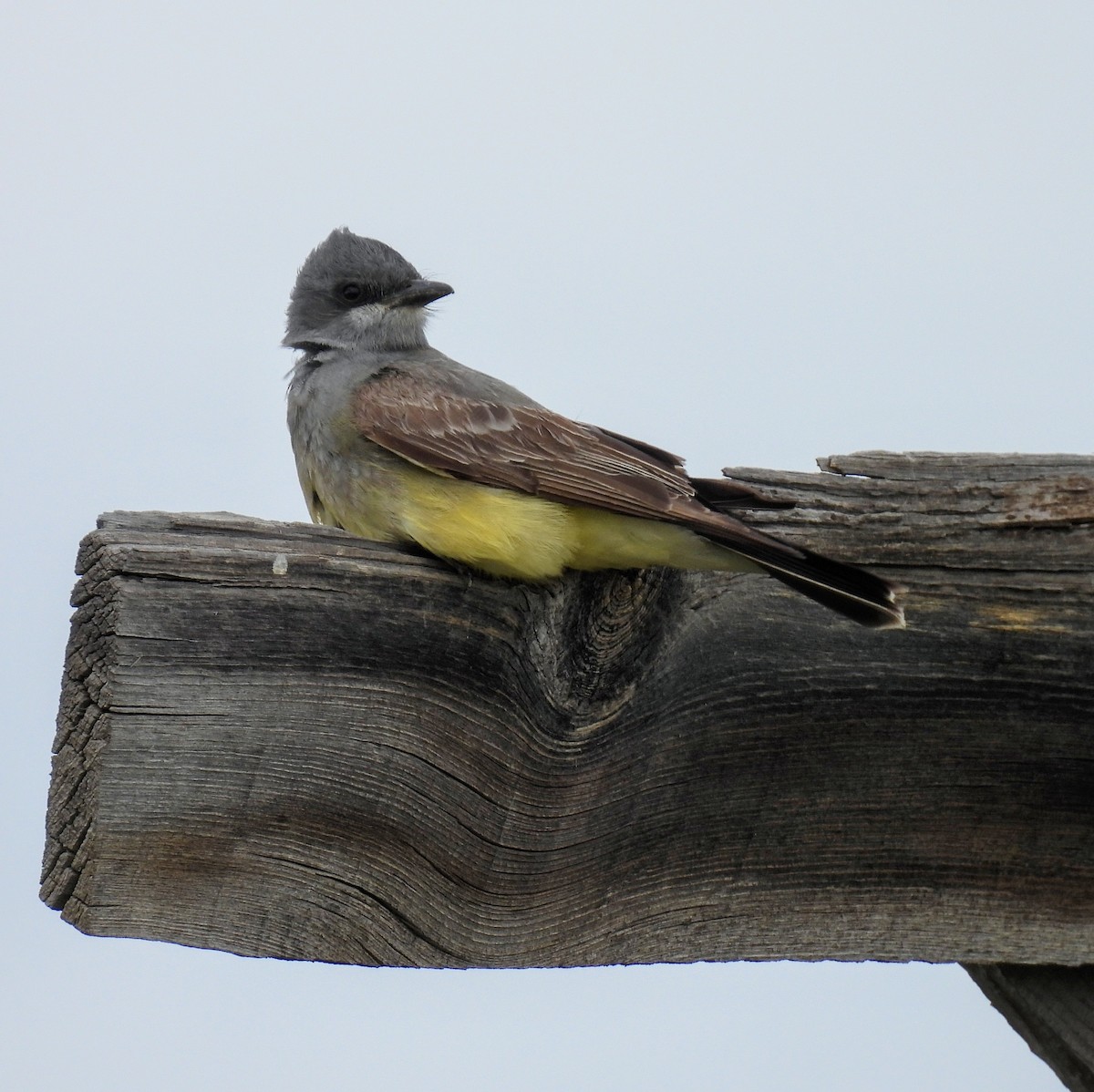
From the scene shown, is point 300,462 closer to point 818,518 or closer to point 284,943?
point 818,518

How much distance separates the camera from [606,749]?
2.53 metres

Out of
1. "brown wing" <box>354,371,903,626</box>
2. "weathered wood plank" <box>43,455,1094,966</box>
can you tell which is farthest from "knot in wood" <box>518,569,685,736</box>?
"brown wing" <box>354,371,903,626</box>

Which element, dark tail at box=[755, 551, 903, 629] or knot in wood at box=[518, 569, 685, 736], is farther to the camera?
dark tail at box=[755, 551, 903, 629]

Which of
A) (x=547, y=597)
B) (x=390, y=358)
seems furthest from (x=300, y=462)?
(x=547, y=597)

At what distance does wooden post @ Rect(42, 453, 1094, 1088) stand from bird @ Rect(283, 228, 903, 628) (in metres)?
0.12

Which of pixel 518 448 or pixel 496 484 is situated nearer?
pixel 496 484

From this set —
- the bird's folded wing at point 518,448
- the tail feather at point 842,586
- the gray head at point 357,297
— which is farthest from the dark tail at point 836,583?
the gray head at point 357,297

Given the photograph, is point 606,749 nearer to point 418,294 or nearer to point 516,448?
point 516,448

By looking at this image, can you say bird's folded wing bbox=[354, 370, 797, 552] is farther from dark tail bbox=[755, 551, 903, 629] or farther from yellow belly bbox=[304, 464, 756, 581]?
dark tail bbox=[755, 551, 903, 629]

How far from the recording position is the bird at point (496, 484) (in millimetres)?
2785

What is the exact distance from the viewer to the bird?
9.14 feet

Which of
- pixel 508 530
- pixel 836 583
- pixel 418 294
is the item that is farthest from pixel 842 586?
pixel 418 294

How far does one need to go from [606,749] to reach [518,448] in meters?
1.26

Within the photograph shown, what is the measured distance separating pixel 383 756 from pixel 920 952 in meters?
1.14
